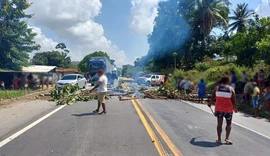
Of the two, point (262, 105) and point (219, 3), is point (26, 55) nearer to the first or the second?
point (262, 105)

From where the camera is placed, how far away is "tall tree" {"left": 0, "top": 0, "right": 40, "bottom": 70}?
26219mm

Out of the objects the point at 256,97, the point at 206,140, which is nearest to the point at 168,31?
the point at 256,97

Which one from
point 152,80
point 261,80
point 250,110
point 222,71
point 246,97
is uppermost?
point 222,71

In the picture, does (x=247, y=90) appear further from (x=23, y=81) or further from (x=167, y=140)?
(x=23, y=81)

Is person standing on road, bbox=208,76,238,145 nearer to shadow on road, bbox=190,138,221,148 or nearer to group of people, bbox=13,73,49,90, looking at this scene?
shadow on road, bbox=190,138,221,148

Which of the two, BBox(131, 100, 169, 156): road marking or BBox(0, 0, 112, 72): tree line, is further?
BBox(0, 0, 112, 72): tree line

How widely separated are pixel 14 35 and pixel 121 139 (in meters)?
23.2

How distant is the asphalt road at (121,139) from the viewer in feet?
18.9

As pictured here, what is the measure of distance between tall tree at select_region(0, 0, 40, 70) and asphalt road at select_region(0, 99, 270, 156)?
63.6ft

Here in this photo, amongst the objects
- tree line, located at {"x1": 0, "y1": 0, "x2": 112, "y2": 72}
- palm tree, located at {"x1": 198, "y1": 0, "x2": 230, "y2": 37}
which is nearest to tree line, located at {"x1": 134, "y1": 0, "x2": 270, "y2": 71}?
palm tree, located at {"x1": 198, "y1": 0, "x2": 230, "y2": 37}

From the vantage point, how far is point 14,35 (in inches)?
1037

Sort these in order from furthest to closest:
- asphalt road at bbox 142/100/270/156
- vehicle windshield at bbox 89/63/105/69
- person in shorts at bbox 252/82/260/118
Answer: vehicle windshield at bbox 89/63/105/69 → person in shorts at bbox 252/82/260/118 → asphalt road at bbox 142/100/270/156

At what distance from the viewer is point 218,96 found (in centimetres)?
675

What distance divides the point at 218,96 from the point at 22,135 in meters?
5.01
